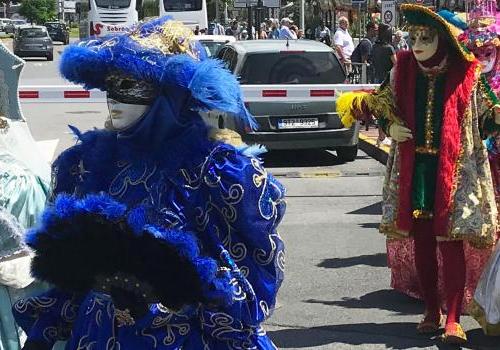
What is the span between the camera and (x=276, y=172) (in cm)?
1109

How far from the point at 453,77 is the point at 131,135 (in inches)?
107

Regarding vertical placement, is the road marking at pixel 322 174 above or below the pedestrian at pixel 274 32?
below

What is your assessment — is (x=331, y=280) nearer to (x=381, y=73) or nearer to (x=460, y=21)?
(x=460, y=21)

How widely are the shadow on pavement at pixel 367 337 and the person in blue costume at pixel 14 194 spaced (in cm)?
207

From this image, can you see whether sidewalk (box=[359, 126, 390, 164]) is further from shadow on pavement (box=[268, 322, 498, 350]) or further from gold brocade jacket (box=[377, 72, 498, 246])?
gold brocade jacket (box=[377, 72, 498, 246])

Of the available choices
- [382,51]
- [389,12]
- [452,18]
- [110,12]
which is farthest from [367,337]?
[110,12]

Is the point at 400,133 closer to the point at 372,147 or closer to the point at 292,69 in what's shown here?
the point at 292,69

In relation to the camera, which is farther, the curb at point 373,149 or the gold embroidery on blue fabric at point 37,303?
the curb at point 373,149

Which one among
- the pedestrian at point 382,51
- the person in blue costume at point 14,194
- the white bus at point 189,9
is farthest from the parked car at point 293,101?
the white bus at point 189,9

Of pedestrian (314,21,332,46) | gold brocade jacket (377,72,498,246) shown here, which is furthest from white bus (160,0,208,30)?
gold brocade jacket (377,72,498,246)

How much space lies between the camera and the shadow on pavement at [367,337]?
4852 mm

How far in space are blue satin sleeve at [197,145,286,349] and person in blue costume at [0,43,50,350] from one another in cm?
91

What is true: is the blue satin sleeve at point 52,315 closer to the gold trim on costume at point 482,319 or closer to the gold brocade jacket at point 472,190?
the gold brocade jacket at point 472,190

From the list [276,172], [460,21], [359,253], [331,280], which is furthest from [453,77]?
[276,172]
